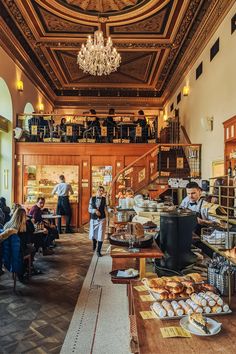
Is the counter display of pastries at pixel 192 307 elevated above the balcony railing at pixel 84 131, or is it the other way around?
the balcony railing at pixel 84 131

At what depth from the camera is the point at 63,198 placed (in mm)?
9742

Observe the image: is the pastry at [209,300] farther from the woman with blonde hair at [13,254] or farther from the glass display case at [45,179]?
the glass display case at [45,179]

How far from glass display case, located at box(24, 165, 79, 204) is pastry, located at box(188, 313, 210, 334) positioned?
9041 mm

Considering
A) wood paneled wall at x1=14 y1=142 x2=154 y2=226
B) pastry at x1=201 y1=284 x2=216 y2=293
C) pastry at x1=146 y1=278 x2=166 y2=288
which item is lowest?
pastry at x1=201 y1=284 x2=216 y2=293

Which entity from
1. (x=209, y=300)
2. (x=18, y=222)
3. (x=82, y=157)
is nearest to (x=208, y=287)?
(x=209, y=300)

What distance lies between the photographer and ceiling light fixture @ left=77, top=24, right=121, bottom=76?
26.2 ft

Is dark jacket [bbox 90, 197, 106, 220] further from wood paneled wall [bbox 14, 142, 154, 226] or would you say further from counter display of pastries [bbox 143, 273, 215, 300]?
counter display of pastries [bbox 143, 273, 215, 300]

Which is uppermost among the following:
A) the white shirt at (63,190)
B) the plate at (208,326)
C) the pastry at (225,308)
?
the white shirt at (63,190)

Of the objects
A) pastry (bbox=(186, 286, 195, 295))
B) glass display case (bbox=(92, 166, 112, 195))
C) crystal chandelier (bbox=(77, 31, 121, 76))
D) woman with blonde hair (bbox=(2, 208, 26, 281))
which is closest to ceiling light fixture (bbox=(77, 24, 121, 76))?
crystal chandelier (bbox=(77, 31, 121, 76))

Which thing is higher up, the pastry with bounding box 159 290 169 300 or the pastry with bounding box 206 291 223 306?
the pastry with bounding box 206 291 223 306

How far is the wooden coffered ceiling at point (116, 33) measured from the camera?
7.88 metres

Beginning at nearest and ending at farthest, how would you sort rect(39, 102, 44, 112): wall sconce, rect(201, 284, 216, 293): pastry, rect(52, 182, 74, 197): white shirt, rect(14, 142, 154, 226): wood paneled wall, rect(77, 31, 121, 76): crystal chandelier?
1. rect(201, 284, 216, 293): pastry
2. rect(77, 31, 121, 76): crystal chandelier
3. rect(52, 182, 74, 197): white shirt
4. rect(14, 142, 154, 226): wood paneled wall
5. rect(39, 102, 44, 112): wall sconce

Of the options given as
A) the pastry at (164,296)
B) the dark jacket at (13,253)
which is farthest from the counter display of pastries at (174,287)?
the dark jacket at (13,253)

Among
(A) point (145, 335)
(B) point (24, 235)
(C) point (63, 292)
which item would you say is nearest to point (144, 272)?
(A) point (145, 335)
